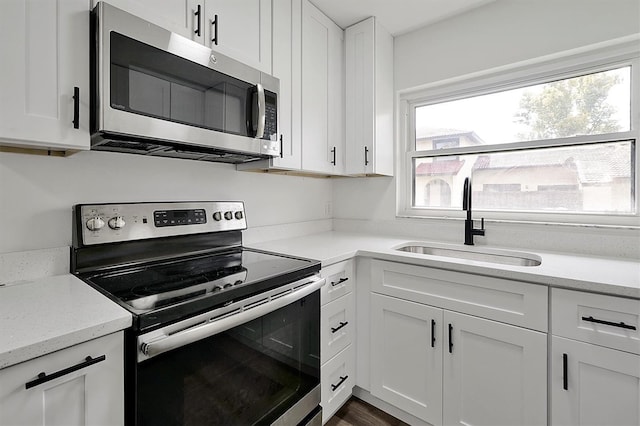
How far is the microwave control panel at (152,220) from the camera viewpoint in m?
1.20

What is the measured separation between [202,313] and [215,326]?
6 centimetres

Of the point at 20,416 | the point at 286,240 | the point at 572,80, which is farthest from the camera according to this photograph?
the point at 286,240

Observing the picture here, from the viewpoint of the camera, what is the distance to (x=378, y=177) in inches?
94.5

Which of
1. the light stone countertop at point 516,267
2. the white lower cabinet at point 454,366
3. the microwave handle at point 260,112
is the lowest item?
the white lower cabinet at point 454,366

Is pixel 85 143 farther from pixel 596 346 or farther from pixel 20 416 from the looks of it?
pixel 596 346

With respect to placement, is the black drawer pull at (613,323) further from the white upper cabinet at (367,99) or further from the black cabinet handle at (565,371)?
the white upper cabinet at (367,99)

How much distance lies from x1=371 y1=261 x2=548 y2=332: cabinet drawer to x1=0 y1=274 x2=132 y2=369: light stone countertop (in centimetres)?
122

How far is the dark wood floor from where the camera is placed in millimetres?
1657

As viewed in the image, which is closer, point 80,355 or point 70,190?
point 80,355

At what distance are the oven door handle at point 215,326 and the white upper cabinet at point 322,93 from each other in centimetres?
87

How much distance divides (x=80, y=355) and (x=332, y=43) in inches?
84.2

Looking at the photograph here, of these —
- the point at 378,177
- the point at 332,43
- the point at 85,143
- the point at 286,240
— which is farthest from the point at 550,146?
the point at 85,143

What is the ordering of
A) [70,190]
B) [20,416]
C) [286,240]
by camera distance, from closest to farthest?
[20,416], [70,190], [286,240]

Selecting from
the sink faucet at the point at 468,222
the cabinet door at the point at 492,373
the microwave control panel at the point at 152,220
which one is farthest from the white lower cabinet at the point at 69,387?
the sink faucet at the point at 468,222
